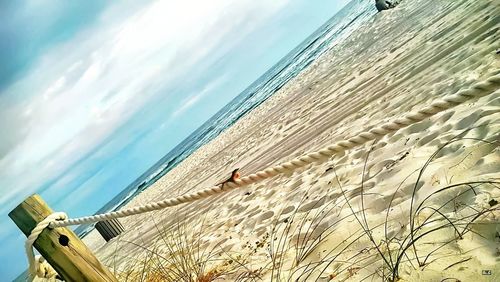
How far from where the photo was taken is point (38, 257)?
224 cm

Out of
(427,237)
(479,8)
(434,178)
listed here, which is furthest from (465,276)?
(479,8)

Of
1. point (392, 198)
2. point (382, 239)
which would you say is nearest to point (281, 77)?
point (392, 198)

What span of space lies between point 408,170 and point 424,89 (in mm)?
2037

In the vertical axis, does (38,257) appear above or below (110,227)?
above

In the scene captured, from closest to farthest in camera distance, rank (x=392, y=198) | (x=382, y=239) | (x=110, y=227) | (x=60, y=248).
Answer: (x=382, y=239), (x=60, y=248), (x=392, y=198), (x=110, y=227)

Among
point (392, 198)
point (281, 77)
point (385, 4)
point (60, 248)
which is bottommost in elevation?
point (392, 198)

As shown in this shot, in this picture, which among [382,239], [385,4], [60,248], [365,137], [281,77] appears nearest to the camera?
[365,137]

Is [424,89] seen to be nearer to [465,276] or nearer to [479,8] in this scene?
[479,8]

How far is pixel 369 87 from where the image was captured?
5898 mm

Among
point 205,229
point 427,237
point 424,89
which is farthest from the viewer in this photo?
point 205,229

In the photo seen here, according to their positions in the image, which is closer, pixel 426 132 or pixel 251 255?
pixel 251 255

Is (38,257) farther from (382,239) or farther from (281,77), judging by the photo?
(281,77)

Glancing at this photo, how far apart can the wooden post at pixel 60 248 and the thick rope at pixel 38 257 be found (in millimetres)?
30

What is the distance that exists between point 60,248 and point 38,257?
1.44 feet
